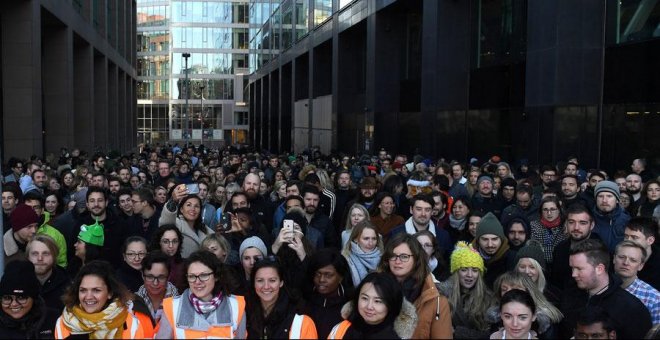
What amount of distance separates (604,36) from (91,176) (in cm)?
1305

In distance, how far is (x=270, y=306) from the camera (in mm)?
5383

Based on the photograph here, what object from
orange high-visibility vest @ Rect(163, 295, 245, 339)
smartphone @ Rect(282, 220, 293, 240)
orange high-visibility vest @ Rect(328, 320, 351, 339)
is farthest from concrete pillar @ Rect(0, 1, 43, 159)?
orange high-visibility vest @ Rect(328, 320, 351, 339)

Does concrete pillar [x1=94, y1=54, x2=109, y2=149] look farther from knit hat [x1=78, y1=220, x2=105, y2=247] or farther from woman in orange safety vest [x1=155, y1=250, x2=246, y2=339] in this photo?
woman in orange safety vest [x1=155, y1=250, x2=246, y2=339]

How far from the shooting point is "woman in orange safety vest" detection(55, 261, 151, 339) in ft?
16.3

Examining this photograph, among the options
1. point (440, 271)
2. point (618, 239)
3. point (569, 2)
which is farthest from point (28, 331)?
point (569, 2)

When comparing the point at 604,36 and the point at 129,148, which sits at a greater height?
the point at 604,36

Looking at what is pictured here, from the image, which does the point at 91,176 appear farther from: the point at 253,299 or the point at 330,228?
the point at 253,299

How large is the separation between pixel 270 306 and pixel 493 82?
65.1 ft

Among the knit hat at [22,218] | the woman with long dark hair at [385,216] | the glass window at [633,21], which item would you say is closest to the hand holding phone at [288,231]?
the woman with long dark hair at [385,216]

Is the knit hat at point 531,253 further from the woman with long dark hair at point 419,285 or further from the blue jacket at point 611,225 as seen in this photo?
the blue jacket at point 611,225

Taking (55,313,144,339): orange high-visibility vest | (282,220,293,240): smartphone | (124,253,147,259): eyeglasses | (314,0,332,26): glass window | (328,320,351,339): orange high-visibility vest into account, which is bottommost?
(55,313,144,339): orange high-visibility vest

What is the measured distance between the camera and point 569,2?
18.0m

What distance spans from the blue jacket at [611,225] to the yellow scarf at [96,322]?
5801 millimetres

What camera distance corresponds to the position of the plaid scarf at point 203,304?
5020 millimetres
